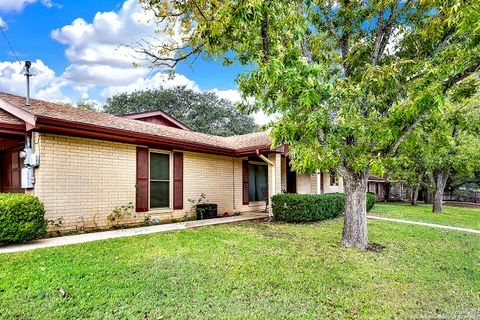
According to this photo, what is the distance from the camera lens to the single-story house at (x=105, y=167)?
6.94 meters

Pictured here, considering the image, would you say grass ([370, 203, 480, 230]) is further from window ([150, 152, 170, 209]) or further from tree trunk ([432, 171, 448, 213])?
window ([150, 152, 170, 209])

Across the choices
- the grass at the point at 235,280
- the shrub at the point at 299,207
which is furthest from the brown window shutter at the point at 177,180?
the shrub at the point at 299,207

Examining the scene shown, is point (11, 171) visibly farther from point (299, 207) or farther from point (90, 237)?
point (299, 207)

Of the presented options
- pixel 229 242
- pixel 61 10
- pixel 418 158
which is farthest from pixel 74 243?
pixel 418 158

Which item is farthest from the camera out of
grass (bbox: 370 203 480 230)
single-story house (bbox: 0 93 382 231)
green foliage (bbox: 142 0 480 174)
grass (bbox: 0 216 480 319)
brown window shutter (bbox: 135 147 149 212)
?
grass (bbox: 370 203 480 230)

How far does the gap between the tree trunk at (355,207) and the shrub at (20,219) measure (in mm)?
6742

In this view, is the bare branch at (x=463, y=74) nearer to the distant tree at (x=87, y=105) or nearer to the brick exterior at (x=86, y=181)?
the brick exterior at (x=86, y=181)

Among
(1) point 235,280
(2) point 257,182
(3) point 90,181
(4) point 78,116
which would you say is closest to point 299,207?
(2) point 257,182

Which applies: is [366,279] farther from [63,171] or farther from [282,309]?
[63,171]

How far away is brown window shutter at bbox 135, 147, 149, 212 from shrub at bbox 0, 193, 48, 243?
283 centimetres

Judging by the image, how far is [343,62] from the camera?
6.91m

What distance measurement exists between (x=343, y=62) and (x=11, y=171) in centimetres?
1024

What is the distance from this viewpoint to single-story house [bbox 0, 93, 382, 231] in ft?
22.8

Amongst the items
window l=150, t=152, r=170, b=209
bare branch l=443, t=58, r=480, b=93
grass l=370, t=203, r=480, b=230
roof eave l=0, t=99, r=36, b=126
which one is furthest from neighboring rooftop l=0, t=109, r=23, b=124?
grass l=370, t=203, r=480, b=230
